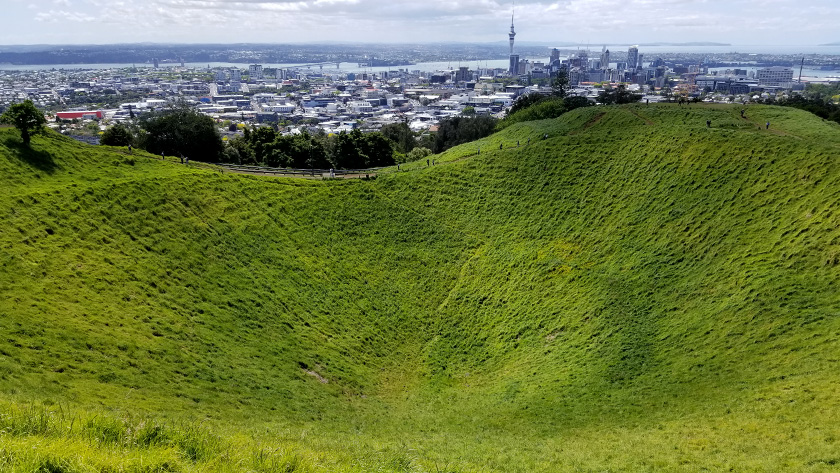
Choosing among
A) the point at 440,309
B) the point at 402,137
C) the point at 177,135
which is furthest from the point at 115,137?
the point at 402,137

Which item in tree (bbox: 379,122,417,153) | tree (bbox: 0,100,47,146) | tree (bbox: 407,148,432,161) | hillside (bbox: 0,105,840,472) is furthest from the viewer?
tree (bbox: 379,122,417,153)

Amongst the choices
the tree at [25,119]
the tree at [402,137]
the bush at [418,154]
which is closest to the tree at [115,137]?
the tree at [25,119]

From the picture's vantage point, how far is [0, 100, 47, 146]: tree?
33.8m

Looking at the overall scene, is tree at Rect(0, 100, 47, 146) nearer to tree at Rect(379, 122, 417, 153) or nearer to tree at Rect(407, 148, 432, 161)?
tree at Rect(407, 148, 432, 161)

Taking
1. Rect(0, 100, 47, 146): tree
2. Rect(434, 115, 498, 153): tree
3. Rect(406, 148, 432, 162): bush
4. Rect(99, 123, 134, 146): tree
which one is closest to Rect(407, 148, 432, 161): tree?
Rect(406, 148, 432, 162): bush

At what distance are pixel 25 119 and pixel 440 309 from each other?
107 feet

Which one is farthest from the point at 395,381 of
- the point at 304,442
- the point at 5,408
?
the point at 5,408

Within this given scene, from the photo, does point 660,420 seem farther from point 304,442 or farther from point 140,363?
point 140,363

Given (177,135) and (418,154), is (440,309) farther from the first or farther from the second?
(177,135)

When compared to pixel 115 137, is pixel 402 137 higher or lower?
lower

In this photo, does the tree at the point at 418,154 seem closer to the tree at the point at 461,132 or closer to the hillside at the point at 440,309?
the tree at the point at 461,132

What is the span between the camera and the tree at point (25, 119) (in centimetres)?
3381

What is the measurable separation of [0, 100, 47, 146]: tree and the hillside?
1205 mm

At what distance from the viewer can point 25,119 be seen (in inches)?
1356
